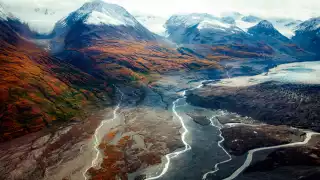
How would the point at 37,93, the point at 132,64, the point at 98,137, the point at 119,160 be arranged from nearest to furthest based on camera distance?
the point at 119,160 < the point at 98,137 < the point at 37,93 < the point at 132,64

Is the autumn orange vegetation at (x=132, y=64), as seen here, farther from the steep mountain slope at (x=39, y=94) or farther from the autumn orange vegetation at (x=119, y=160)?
the autumn orange vegetation at (x=119, y=160)

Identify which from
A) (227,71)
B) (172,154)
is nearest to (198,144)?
(172,154)

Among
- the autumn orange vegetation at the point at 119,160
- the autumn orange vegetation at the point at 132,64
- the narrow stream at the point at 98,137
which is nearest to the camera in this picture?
the autumn orange vegetation at the point at 119,160

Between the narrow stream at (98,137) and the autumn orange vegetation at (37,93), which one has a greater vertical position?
the autumn orange vegetation at (37,93)

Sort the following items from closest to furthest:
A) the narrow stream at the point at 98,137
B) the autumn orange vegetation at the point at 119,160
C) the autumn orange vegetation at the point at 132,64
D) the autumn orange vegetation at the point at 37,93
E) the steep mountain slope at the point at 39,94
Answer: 1. the autumn orange vegetation at the point at 119,160
2. the narrow stream at the point at 98,137
3. the autumn orange vegetation at the point at 37,93
4. the steep mountain slope at the point at 39,94
5. the autumn orange vegetation at the point at 132,64

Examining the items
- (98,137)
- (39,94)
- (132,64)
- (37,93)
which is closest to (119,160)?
(98,137)

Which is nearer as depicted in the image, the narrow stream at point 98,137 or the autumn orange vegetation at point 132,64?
the narrow stream at point 98,137

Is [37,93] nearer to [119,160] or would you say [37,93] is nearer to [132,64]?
[119,160]

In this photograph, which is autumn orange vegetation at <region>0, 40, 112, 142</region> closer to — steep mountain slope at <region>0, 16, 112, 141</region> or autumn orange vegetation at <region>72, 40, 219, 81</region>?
steep mountain slope at <region>0, 16, 112, 141</region>

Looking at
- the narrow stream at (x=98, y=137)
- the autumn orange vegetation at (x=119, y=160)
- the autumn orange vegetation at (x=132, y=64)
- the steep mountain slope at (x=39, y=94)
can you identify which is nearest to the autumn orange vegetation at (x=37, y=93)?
the steep mountain slope at (x=39, y=94)
